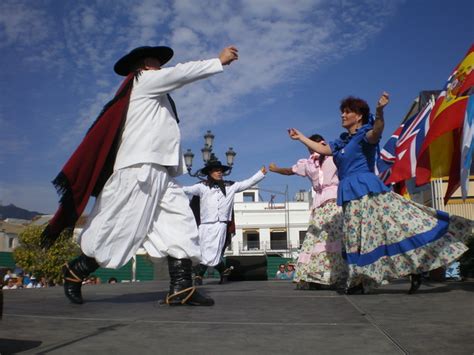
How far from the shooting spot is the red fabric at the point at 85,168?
12.1 feet

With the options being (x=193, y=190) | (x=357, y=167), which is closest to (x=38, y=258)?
(x=193, y=190)

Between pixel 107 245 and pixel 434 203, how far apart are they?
29.0 ft

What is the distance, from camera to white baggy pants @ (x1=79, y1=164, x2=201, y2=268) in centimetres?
357

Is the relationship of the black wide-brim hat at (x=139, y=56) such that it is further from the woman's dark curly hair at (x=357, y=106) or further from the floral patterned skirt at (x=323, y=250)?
the floral patterned skirt at (x=323, y=250)

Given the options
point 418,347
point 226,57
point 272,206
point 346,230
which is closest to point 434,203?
point 346,230

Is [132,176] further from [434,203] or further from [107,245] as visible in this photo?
[434,203]

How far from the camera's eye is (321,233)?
19.3 feet

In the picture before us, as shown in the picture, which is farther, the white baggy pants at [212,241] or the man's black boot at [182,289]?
the white baggy pants at [212,241]

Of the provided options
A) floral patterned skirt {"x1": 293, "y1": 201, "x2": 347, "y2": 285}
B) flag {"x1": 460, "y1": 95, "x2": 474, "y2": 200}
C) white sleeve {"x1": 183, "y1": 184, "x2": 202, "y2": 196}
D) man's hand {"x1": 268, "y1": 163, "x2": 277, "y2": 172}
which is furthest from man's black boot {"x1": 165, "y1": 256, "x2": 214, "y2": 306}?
white sleeve {"x1": 183, "y1": 184, "x2": 202, "y2": 196}

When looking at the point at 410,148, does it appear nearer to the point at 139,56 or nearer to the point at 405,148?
the point at 405,148

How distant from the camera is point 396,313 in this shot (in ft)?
9.74

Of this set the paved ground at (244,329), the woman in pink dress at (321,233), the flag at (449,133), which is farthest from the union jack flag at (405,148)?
the paved ground at (244,329)

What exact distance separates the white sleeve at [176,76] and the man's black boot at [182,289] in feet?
4.54

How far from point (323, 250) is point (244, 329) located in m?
3.53
